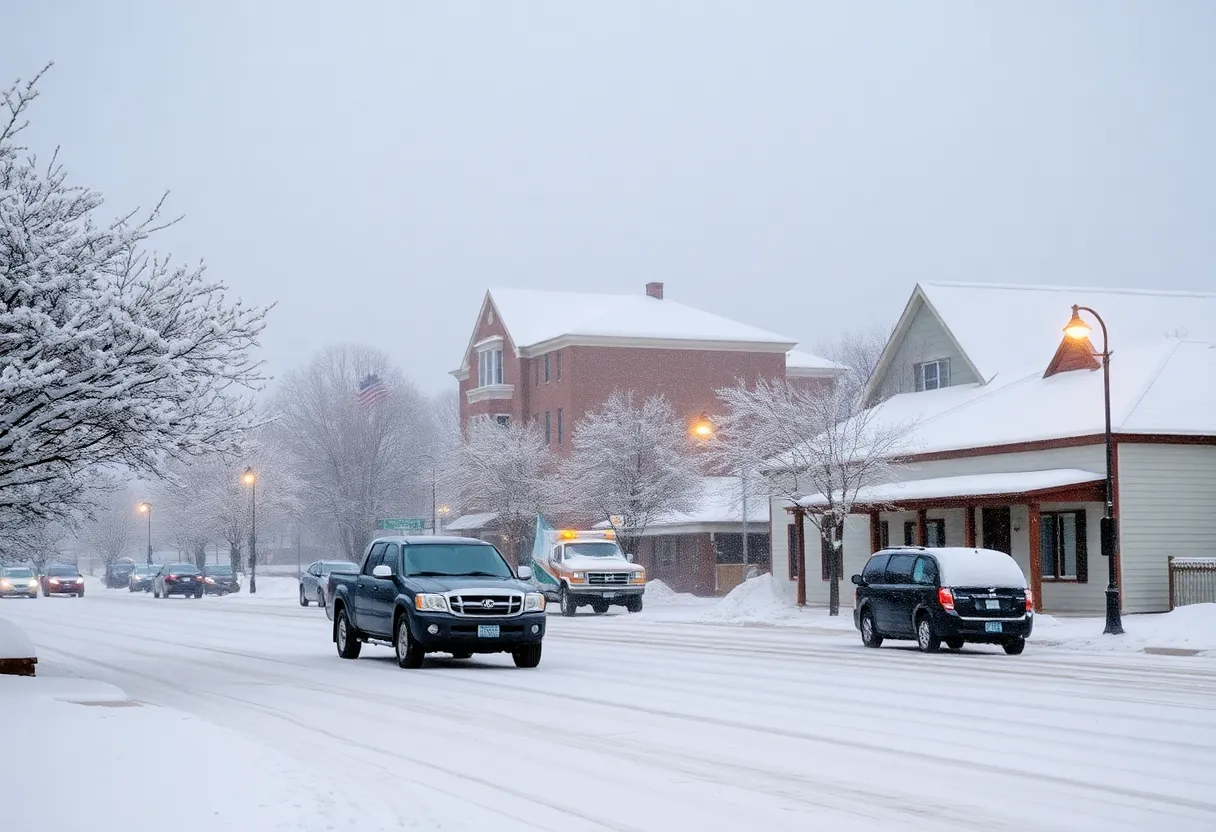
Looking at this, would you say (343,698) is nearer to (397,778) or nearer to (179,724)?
(179,724)

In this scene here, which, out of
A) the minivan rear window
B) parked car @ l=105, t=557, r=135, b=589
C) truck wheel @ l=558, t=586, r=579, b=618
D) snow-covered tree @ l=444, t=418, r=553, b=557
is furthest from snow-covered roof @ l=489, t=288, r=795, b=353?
the minivan rear window

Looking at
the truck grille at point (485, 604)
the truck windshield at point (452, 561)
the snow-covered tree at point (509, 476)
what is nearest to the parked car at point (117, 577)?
the snow-covered tree at point (509, 476)

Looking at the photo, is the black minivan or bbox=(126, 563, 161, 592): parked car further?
bbox=(126, 563, 161, 592): parked car

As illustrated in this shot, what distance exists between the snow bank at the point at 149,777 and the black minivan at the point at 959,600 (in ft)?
50.5

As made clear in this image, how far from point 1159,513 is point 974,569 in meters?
12.2

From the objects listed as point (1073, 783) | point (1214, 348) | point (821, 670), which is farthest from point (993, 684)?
point (1214, 348)

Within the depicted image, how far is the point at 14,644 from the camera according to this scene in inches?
741

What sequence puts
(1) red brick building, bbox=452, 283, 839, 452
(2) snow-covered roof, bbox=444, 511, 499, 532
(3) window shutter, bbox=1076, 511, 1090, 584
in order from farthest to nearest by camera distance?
(1) red brick building, bbox=452, 283, 839, 452
(2) snow-covered roof, bbox=444, 511, 499, 532
(3) window shutter, bbox=1076, 511, 1090, 584

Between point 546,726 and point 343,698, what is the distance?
12.6 feet

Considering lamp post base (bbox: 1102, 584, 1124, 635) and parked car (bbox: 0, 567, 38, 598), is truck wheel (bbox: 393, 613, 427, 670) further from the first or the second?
parked car (bbox: 0, 567, 38, 598)

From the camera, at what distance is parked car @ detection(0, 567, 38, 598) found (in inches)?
2778

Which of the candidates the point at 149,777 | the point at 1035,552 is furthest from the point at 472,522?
the point at 149,777

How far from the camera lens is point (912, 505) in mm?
41469

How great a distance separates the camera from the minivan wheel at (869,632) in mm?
28656
